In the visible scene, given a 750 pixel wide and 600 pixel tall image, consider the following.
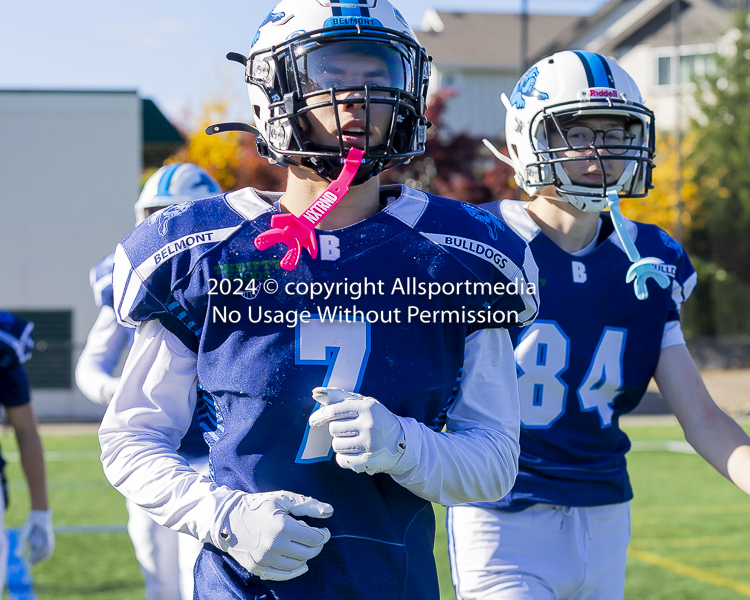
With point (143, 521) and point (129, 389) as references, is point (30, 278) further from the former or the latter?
point (129, 389)

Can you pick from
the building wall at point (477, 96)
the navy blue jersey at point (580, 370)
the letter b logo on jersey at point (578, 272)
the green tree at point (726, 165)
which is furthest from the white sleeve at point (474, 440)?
the building wall at point (477, 96)

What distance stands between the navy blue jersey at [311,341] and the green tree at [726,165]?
64.9 ft

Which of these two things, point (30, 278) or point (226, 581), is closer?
point (226, 581)

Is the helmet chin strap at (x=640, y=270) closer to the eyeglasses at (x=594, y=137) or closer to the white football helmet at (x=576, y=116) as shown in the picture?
the white football helmet at (x=576, y=116)

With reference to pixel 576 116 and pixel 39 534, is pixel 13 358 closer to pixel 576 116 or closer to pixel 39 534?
pixel 39 534

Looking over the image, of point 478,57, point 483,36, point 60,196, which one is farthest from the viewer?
point 483,36

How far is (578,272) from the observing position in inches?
109

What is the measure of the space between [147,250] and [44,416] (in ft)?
43.7

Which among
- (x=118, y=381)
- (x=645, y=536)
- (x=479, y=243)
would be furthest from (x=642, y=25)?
(x=479, y=243)

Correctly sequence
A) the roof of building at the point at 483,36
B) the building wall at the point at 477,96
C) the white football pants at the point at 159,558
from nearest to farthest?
1. the white football pants at the point at 159,558
2. the building wall at the point at 477,96
3. the roof of building at the point at 483,36

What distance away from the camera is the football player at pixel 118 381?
3.32m

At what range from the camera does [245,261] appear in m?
1.72

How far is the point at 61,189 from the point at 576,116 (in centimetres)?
1271

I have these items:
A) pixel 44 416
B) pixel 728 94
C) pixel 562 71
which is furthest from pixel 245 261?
pixel 728 94
